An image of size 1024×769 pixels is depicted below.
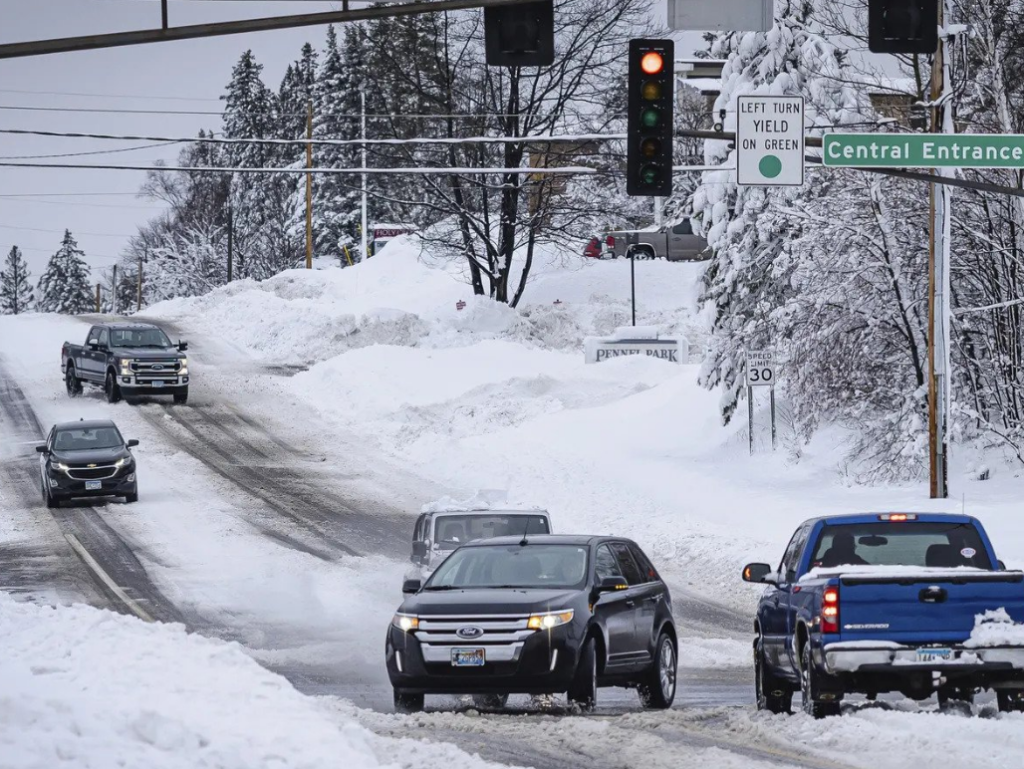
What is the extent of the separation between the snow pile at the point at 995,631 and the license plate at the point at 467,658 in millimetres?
3705

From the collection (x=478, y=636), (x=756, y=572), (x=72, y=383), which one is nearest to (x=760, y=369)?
(x=756, y=572)

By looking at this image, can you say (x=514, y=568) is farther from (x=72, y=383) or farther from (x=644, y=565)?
(x=72, y=383)

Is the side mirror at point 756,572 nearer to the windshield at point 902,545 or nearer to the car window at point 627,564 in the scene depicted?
the windshield at point 902,545

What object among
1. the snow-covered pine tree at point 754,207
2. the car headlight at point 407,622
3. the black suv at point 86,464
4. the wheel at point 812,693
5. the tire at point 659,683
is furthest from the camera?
the snow-covered pine tree at point 754,207

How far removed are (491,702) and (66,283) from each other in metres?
144

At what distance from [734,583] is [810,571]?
11.8 m

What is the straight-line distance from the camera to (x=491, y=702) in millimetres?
13875

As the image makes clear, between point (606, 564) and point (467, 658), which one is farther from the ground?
point (606, 564)

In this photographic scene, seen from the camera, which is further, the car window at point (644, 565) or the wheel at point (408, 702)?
the car window at point (644, 565)

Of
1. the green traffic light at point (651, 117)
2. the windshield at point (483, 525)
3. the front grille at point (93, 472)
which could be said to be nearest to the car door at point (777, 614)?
the green traffic light at point (651, 117)

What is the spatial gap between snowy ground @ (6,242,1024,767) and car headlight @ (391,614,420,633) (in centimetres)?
77

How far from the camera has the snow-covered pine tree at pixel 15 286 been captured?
562 ft

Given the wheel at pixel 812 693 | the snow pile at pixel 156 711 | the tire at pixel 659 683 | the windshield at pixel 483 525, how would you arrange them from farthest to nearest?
the windshield at pixel 483 525 → the tire at pixel 659 683 → the wheel at pixel 812 693 → the snow pile at pixel 156 711

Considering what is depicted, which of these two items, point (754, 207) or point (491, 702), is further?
point (754, 207)
